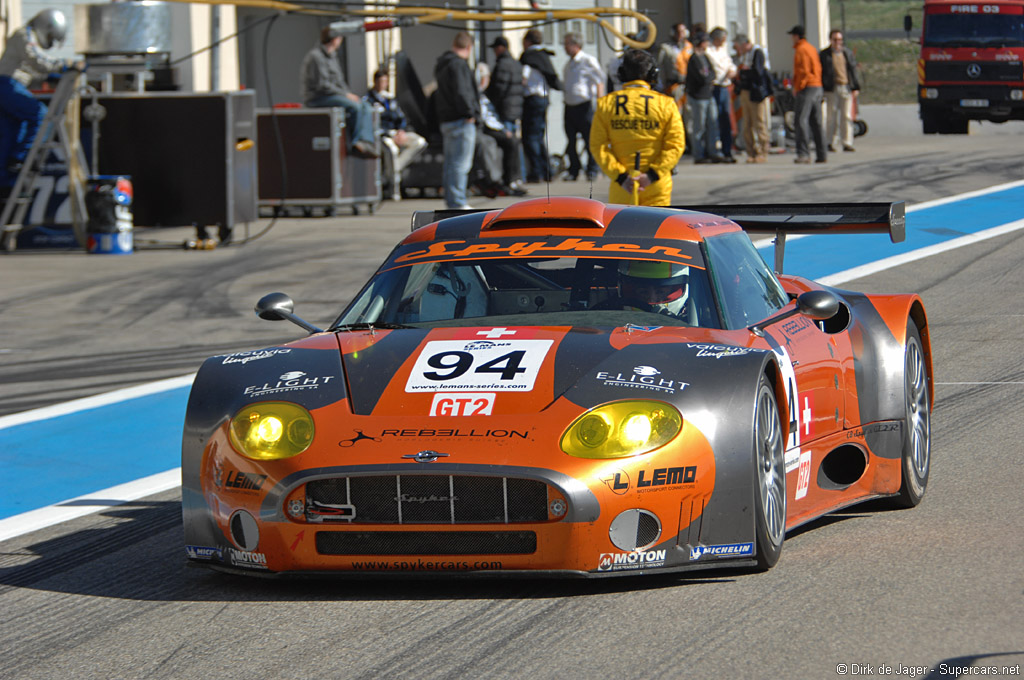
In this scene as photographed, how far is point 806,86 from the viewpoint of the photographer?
2255cm

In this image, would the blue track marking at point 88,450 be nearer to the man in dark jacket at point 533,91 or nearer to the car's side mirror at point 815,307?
the car's side mirror at point 815,307

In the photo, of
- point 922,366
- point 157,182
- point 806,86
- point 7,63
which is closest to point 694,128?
point 806,86

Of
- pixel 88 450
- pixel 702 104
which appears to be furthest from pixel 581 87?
pixel 88 450

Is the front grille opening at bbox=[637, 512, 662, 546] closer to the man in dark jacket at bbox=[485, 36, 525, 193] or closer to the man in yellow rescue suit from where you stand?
the man in yellow rescue suit

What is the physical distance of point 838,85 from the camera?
24875 mm

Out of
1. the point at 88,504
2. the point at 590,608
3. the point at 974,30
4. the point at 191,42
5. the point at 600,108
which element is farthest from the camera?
the point at 974,30

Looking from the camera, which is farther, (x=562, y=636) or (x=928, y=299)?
(x=928, y=299)

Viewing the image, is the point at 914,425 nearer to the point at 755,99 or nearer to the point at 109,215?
the point at 109,215

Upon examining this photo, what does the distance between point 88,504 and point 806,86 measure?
17.4 metres

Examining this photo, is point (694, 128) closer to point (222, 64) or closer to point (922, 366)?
point (222, 64)

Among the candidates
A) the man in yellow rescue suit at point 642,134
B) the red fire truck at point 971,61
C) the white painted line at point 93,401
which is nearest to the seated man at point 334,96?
the man in yellow rescue suit at point 642,134

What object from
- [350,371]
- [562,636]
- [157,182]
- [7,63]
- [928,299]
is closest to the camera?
[562,636]

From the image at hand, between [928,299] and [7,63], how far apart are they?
368 inches

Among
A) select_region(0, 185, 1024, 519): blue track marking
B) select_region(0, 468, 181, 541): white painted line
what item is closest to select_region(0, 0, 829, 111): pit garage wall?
select_region(0, 185, 1024, 519): blue track marking
